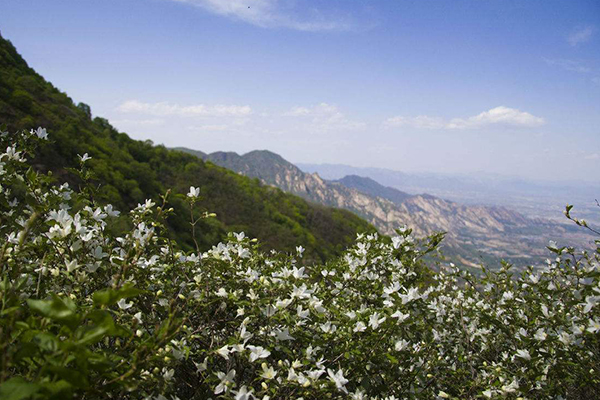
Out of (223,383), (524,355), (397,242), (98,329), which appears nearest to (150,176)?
(397,242)

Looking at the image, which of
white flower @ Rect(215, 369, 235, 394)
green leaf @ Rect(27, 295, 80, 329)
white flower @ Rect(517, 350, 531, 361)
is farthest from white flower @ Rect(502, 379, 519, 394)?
green leaf @ Rect(27, 295, 80, 329)

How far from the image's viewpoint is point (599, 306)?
230cm

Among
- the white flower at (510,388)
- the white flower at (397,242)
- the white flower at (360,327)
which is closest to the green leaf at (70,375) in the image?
the white flower at (360,327)

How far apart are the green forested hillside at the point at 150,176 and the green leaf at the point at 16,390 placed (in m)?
13.4

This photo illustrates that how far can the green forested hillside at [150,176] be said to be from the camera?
84.2 ft

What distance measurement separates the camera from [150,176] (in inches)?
1394

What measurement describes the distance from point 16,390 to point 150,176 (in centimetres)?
3833

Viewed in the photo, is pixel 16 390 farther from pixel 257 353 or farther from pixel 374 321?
pixel 374 321

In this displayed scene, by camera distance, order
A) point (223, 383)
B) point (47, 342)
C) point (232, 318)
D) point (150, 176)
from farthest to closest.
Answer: point (150, 176) < point (232, 318) < point (223, 383) < point (47, 342)

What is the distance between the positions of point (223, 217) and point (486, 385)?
→ 135ft

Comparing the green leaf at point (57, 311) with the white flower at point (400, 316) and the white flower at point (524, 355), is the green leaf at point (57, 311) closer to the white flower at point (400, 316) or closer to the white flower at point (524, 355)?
the white flower at point (400, 316)

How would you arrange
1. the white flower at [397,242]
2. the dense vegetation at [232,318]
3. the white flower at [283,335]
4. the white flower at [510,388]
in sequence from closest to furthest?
the dense vegetation at [232,318] → the white flower at [283,335] → the white flower at [510,388] → the white flower at [397,242]

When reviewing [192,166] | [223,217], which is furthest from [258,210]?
[192,166]

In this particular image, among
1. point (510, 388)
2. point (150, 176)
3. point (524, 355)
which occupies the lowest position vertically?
point (510, 388)
